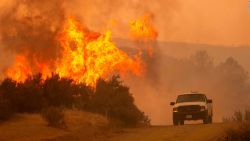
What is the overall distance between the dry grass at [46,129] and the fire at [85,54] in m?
17.0

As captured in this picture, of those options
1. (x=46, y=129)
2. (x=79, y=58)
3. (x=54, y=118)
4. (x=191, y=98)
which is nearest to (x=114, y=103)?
(x=191, y=98)

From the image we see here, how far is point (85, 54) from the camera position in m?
52.1

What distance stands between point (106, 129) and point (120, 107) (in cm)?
803

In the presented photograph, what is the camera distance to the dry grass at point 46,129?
2348 centimetres

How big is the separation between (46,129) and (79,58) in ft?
83.3

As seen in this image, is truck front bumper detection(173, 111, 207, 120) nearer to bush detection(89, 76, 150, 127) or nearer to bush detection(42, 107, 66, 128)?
bush detection(89, 76, 150, 127)

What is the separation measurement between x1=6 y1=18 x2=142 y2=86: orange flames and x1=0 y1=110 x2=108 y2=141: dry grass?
17.1 meters

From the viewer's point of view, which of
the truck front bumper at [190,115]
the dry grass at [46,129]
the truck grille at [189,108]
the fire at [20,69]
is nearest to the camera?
the dry grass at [46,129]

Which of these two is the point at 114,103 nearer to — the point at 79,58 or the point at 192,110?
the point at 192,110

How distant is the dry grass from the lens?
2348cm

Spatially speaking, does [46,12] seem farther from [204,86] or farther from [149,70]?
[204,86]

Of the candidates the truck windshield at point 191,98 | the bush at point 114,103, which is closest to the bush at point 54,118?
the bush at point 114,103

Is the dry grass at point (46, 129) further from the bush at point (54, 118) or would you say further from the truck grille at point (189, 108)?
the truck grille at point (189, 108)

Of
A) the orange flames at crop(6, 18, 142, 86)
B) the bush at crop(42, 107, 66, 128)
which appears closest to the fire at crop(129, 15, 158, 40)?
the orange flames at crop(6, 18, 142, 86)
